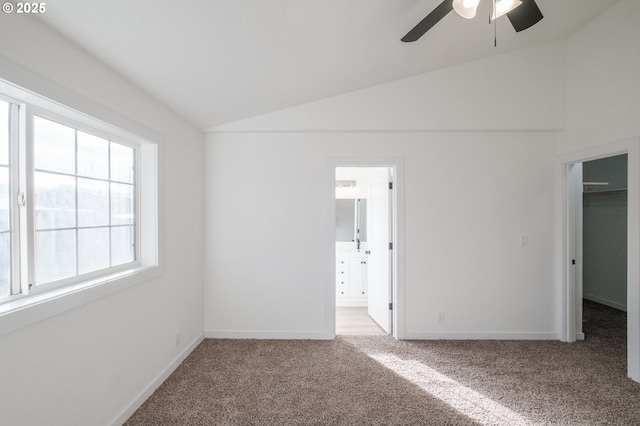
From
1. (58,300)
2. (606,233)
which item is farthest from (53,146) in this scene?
(606,233)

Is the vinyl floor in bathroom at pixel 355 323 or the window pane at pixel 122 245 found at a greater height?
the window pane at pixel 122 245

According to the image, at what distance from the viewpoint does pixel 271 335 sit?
3279 millimetres

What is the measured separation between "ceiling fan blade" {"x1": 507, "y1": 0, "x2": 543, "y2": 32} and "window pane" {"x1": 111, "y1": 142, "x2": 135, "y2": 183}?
2.63 metres

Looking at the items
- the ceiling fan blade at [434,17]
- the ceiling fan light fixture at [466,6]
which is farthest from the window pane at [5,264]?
the ceiling fan light fixture at [466,6]

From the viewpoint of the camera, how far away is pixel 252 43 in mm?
1945

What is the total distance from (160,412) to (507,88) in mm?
4283

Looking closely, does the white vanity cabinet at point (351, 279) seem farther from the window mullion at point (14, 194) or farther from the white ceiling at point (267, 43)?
the window mullion at point (14, 194)

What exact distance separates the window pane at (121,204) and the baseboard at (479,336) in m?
2.92

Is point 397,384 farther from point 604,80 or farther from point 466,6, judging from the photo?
point 604,80

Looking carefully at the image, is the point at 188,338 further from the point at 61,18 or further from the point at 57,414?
the point at 61,18

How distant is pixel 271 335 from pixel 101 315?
1829 millimetres

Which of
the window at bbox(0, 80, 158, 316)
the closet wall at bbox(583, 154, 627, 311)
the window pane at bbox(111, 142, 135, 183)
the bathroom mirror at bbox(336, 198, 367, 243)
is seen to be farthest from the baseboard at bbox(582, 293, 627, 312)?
the window pane at bbox(111, 142, 135, 183)

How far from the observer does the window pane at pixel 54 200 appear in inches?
61.4

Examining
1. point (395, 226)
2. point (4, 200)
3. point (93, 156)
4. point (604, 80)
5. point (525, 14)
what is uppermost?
point (604, 80)
